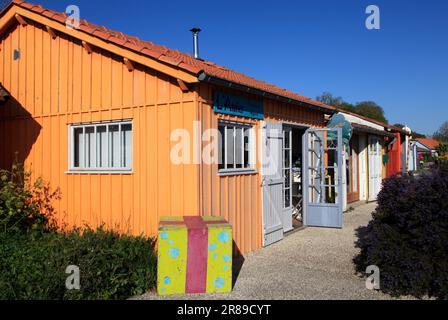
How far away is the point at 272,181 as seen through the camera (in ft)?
25.6

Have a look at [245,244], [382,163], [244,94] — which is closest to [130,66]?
[244,94]

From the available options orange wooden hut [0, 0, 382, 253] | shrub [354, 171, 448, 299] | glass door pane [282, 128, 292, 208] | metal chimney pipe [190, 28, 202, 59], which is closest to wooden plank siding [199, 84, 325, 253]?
orange wooden hut [0, 0, 382, 253]

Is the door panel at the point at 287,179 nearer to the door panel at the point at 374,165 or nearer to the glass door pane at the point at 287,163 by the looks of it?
the glass door pane at the point at 287,163

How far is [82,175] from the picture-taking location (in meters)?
7.14

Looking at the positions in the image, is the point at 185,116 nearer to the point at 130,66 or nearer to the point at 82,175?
the point at 130,66

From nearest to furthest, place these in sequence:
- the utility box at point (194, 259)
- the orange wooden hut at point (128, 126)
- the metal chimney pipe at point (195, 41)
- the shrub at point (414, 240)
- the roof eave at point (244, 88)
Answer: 1. the shrub at point (414, 240)
2. the utility box at point (194, 259)
3. the roof eave at point (244, 88)
4. the orange wooden hut at point (128, 126)
5. the metal chimney pipe at point (195, 41)

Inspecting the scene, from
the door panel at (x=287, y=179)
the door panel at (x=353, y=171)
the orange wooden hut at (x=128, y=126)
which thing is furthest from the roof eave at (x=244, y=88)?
the door panel at (x=353, y=171)

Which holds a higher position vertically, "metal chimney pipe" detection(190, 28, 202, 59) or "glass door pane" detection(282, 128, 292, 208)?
"metal chimney pipe" detection(190, 28, 202, 59)

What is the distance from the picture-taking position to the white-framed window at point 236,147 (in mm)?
6615

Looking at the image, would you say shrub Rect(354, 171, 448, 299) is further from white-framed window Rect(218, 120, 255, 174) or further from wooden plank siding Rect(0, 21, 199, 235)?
wooden plank siding Rect(0, 21, 199, 235)

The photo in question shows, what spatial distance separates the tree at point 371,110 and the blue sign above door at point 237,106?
56.2 m

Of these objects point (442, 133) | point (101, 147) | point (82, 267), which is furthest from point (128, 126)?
point (442, 133)

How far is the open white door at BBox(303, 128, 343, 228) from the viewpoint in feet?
30.1

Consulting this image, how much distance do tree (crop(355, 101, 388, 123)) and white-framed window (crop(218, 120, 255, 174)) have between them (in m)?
56.4
